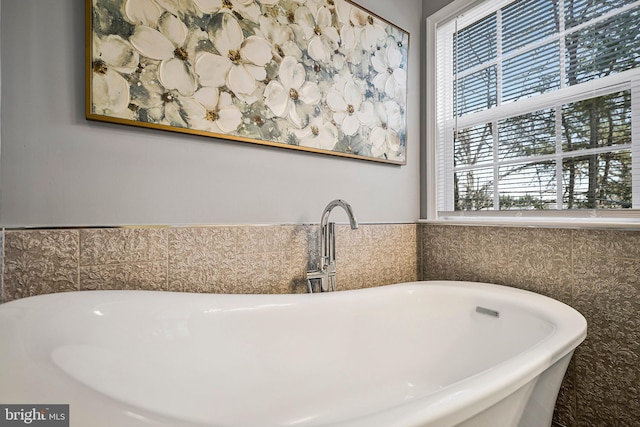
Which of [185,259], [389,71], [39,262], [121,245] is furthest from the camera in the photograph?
[389,71]

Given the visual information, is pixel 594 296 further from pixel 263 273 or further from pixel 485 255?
pixel 263 273

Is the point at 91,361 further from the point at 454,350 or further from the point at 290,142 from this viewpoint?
the point at 454,350

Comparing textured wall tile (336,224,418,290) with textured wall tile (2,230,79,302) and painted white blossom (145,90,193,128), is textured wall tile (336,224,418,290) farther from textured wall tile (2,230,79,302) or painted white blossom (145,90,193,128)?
textured wall tile (2,230,79,302)

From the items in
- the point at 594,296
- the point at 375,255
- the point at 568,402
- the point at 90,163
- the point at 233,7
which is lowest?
the point at 568,402

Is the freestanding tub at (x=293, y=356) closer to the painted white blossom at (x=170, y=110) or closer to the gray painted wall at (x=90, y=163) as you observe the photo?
the gray painted wall at (x=90, y=163)

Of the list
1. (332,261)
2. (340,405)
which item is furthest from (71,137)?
(340,405)

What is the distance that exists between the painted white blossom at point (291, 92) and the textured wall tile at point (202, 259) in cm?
56

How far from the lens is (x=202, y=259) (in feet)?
4.05

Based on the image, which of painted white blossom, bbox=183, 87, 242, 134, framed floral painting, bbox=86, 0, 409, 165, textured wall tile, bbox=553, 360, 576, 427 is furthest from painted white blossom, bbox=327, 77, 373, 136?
textured wall tile, bbox=553, 360, 576, 427

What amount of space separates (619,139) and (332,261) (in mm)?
1243

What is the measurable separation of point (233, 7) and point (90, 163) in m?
0.81

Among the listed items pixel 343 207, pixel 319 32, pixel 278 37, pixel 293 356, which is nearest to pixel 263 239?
pixel 343 207

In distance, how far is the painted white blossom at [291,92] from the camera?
55.3 inches

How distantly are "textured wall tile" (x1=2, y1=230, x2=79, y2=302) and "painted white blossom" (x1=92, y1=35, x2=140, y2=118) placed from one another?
420 mm
